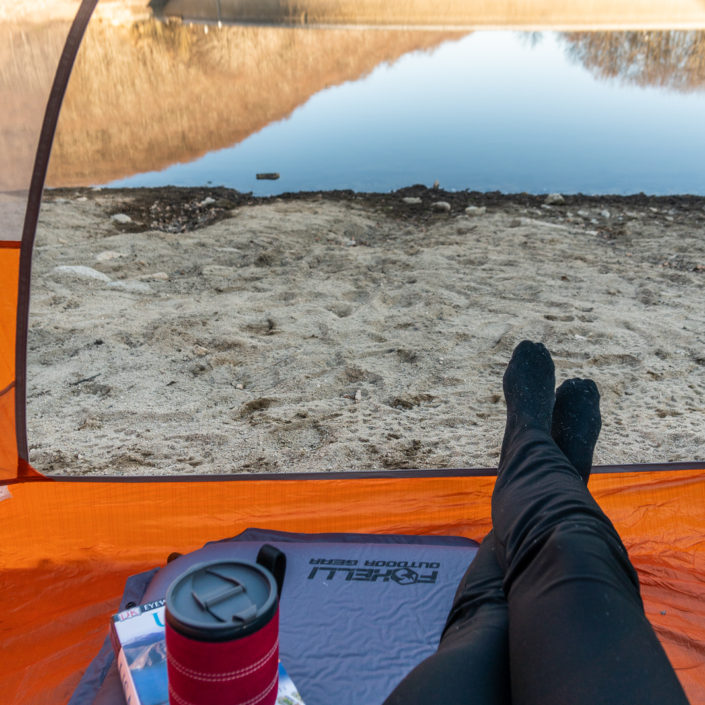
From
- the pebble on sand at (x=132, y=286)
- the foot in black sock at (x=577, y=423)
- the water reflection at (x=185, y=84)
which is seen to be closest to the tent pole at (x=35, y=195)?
the foot in black sock at (x=577, y=423)

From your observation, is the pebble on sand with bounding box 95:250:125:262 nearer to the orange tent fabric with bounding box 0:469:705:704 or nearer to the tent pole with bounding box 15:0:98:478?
the tent pole with bounding box 15:0:98:478

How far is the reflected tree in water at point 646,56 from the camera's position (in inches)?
424

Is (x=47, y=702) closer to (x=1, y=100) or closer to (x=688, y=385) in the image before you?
(x=1, y=100)

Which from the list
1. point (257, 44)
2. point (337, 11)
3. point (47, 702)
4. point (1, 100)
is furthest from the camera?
point (337, 11)

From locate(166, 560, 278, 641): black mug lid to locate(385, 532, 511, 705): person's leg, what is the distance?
323 mm

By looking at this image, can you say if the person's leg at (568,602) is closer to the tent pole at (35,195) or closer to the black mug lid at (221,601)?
the black mug lid at (221,601)

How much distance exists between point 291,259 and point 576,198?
8.16 ft

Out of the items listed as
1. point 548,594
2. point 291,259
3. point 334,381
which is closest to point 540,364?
point 548,594

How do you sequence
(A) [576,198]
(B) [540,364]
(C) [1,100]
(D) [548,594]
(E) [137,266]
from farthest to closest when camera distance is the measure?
(A) [576,198]
(E) [137,266]
(B) [540,364]
(C) [1,100]
(D) [548,594]

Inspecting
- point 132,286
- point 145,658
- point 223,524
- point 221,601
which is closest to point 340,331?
point 132,286

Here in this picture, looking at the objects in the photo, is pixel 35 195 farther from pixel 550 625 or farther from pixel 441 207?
pixel 441 207

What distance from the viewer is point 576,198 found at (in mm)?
5176

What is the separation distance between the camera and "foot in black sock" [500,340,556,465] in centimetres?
155

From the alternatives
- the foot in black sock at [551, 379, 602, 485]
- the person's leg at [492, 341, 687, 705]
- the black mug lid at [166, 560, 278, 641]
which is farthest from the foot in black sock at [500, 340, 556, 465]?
the black mug lid at [166, 560, 278, 641]
